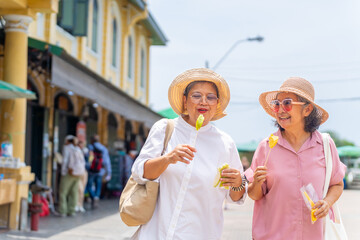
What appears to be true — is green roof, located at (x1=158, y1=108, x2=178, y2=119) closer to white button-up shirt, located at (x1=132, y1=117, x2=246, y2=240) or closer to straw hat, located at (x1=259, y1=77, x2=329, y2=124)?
straw hat, located at (x1=259, y1=77, x2=329, y2=124)

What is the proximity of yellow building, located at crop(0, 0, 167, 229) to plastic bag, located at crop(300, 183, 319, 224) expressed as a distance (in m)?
5.73

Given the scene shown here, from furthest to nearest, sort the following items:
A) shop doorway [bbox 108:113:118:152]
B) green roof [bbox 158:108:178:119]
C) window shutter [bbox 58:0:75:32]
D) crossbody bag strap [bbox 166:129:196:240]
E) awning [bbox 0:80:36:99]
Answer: shop doorway [bbox 108:113:118:152]
green roof [bbox 158:108:178:119]
window shutter [bbox 58:0:75:32]
awning [bbox 0:80:36:99]
crossbody bag strap [bbox 166:129:196:240]

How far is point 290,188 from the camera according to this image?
11.2ft

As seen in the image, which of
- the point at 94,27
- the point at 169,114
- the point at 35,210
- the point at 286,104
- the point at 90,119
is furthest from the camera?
the point at 94,27

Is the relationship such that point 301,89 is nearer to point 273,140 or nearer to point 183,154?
point 273,140

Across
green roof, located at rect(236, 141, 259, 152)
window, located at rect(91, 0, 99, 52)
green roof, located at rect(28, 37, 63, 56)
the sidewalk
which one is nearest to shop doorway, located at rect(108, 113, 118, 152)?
window, located at rect(91, 0, 99, 52)

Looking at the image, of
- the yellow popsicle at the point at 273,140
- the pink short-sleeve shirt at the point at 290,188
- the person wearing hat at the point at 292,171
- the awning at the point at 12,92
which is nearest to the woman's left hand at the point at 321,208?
the person wearing hat at the point at 292,171

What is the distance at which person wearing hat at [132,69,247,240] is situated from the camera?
124 inches

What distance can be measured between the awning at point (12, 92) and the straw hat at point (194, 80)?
472 centimetres

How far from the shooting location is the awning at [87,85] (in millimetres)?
8453

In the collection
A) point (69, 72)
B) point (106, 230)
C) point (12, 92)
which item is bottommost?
point (106, 230)

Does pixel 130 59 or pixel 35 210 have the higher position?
pixel 130 59

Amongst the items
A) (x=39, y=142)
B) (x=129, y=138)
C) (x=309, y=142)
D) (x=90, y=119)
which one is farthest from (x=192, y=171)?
(x=129, y=138)

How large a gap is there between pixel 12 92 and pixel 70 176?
12.7 feet
